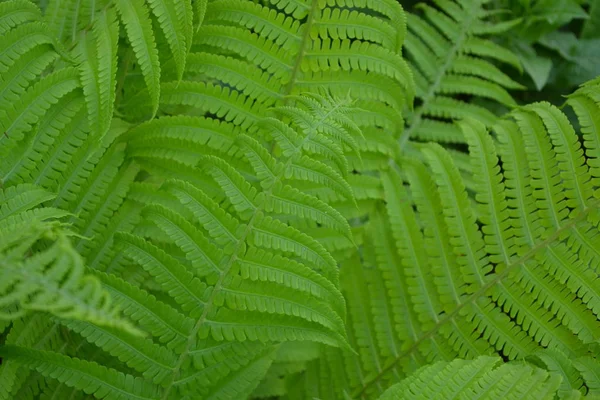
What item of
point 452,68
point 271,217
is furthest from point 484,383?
point 452,68

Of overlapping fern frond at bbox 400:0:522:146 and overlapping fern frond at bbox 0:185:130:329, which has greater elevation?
overlapping fern frond at bbox 400:0:522:146

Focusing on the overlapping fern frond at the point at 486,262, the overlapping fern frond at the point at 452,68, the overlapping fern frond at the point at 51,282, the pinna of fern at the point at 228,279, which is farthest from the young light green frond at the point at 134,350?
the overlapping fern frond at the point at 452,68

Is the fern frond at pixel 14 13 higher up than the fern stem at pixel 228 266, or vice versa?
the fern frond at pixel 14 13

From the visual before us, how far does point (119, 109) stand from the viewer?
1.35 metres

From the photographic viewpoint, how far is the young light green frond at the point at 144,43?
108 centimetres

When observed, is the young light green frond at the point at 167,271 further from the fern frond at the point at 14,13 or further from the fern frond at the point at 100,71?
the fern frond at the point at 14,13

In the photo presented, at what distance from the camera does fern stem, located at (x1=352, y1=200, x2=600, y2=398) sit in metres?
1.21

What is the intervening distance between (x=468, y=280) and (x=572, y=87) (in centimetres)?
98

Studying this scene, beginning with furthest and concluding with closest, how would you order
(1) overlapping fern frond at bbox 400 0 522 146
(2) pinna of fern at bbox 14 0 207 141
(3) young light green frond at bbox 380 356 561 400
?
1. (1) overlapping fern frond at bbox 400 0 522 146
2. (2) pinna of fern at bbox 14 0 207 141
3. (3) young light green frond at bbox 380 356 561 400

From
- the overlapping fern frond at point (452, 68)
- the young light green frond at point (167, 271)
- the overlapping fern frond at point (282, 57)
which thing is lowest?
the young light green frond at point (167, 271)

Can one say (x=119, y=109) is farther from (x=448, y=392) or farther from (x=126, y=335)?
(x=448, y=392)

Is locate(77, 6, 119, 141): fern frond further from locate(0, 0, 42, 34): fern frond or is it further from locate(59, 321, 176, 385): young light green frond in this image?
locate(59, 321, 176, 385): young light green frond

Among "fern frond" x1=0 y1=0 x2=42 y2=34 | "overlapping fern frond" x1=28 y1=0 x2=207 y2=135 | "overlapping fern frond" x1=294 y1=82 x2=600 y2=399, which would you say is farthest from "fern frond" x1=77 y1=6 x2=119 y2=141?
"overlapping fern frond" x1=294 y1=82 x2=600 y2=399

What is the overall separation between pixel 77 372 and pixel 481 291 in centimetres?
80
